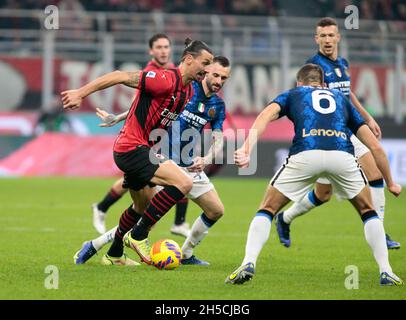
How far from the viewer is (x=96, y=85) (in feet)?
25.4

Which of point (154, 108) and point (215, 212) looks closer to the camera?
point (154, 108)

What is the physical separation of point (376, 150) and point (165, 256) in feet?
7.42

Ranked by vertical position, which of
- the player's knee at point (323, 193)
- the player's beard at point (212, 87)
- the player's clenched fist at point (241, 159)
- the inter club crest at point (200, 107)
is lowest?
the player's clenched fist at point (241, 159)

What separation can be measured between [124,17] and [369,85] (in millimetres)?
7347

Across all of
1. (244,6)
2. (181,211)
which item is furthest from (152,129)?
(244,6)

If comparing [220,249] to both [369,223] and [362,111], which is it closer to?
[362,111]

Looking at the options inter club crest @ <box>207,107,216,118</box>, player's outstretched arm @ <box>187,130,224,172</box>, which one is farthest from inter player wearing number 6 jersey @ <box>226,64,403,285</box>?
inter club crest @ <box>207,107,216,118</box>

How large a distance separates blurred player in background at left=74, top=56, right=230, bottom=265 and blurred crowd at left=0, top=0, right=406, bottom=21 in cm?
1617

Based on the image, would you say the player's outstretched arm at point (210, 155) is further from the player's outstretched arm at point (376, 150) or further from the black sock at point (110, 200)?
the black sock at point (110, 200)

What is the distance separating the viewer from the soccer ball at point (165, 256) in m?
8.55

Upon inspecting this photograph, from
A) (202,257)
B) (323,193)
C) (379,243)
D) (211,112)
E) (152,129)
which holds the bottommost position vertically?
(379,243)

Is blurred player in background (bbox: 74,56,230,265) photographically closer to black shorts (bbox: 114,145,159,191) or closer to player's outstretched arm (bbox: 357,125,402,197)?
black shorts (bbox: 114,145,159,191)

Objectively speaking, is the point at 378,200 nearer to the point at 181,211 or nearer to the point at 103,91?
the point at 181,211

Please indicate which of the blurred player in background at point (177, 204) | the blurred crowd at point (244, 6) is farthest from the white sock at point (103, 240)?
the blurred crowd at point (244, 6)
